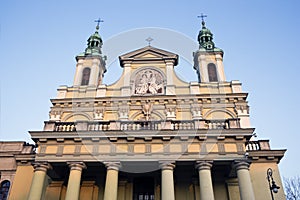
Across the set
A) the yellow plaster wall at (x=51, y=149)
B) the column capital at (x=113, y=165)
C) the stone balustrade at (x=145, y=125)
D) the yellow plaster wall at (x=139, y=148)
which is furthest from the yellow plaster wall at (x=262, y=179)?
the yellow plaster wall at (x=51, y=149)

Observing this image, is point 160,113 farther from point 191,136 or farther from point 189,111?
point 191,136

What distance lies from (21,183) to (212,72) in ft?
63.9

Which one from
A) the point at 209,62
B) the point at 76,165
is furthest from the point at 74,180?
the point at 209,62

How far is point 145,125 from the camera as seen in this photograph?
62.8 feet

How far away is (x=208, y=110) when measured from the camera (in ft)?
80.6

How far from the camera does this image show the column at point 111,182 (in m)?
16.0

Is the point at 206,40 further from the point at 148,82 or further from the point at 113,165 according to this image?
the point at 113,165

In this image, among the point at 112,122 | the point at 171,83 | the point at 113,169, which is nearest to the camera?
the point at 113,169

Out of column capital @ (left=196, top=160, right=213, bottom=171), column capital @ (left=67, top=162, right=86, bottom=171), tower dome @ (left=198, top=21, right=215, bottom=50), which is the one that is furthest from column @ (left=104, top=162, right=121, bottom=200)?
tower dome @ (left=198, top=21, right=215, bottom=50)

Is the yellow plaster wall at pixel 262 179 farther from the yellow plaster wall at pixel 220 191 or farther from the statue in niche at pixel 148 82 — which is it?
the statue in niche at pixel 148 82

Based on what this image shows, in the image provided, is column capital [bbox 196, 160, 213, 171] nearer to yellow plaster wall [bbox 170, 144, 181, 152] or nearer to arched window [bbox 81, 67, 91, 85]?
yellow plaster wall [bbox 170, 144, 181, 152]

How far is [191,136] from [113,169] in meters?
5.10

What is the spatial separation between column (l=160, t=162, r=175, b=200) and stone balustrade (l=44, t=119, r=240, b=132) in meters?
Result: 2.44

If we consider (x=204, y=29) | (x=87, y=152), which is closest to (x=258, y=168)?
(x=87, y=152)
